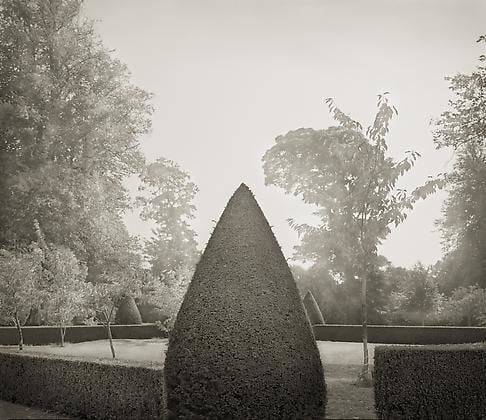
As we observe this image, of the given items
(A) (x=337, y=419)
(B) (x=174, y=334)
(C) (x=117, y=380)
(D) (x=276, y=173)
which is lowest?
(A) (x=337, y=419)

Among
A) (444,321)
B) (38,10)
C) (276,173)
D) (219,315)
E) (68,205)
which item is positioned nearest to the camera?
(219,315)

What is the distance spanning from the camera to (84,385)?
399 inches

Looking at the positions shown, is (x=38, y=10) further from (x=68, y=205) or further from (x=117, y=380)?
(x=117, y=380)

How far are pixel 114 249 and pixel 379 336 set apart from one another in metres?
13.7

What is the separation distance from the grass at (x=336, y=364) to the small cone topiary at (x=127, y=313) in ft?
9.72

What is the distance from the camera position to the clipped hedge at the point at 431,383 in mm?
8641

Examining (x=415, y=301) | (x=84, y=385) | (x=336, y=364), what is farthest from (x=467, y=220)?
(x=84, y=385)

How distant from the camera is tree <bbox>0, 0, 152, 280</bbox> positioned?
25.0m

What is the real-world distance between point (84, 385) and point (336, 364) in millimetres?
9889

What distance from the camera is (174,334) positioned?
7801 mm

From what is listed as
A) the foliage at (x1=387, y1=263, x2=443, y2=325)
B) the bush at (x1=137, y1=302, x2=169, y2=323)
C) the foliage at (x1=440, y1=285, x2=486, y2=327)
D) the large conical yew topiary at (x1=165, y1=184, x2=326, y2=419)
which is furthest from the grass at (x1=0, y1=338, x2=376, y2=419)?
the foliage at (x1=387, y1=263, x2=443, y2=325)

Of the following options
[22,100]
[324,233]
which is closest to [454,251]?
[324,233]

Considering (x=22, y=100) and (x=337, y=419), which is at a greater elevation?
(x=22, y=100)

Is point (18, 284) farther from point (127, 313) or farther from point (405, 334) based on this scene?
point (405, 334)
